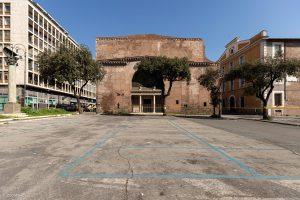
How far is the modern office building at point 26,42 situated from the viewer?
48.7 metres

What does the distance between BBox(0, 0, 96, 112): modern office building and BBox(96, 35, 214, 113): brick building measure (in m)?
7.91

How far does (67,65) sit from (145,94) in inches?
632

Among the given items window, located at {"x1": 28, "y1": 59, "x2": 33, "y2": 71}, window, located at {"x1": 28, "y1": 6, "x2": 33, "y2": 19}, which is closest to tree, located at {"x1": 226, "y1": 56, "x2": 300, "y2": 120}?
window, located at {"x1": 28, "y1": 59, "x2": 33, "y2": 71}

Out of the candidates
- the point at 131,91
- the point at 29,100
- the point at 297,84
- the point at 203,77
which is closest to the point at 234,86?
the point at 297,84

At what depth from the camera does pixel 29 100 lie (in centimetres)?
5062

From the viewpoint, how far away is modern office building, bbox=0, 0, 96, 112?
48.7 meters

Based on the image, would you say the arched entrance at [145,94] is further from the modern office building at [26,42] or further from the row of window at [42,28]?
the row of window at [42,28]

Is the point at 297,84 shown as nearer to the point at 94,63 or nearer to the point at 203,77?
the point at 203,77

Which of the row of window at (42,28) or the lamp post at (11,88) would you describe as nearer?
the lamp post at (11,88)

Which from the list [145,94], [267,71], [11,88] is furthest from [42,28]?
[267,71]

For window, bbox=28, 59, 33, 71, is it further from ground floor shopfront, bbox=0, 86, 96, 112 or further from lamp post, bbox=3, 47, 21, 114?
lamp post, bbox=3, 47, 21, 114

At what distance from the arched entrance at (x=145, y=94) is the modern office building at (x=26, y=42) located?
43.5ft

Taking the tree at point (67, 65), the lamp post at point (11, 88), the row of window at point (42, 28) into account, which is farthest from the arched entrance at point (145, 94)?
the lamp post at point (11, 88)

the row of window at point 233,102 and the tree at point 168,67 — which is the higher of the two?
the tree at point 168,67
